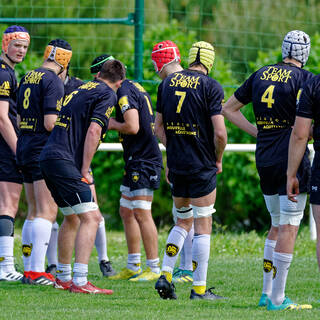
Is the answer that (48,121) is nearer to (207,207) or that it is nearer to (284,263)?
(207,207)

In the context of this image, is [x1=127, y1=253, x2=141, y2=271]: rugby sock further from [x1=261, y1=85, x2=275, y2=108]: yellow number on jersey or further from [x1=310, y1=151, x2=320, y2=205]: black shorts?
[x1=310, y1=151, x2=320, y2=205]: black shorts

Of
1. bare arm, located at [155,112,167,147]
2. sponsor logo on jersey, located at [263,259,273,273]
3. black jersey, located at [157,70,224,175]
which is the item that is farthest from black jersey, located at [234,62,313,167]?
bare arm, located at [155,112,167,147]

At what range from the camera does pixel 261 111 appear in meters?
6.98

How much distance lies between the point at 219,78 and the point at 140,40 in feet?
9.63

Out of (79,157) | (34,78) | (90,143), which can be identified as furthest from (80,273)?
(34,78)

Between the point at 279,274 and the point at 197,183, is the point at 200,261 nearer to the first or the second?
the point at 197,183

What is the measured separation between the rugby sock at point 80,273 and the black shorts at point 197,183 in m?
1.14

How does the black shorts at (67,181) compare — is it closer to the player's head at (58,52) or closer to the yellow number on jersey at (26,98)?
the yellow number on jersey at (26,98)

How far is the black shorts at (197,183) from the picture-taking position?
24.7ft

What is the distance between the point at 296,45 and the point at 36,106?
2843 millimetres

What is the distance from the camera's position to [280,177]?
22.6ft

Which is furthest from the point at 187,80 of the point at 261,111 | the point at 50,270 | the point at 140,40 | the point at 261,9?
the point at 261,9

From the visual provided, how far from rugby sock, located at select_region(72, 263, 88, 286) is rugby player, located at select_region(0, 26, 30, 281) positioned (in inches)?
47.7

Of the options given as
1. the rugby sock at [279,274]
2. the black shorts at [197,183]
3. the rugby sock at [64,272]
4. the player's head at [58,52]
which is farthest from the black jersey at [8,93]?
the rugby sock at [279,274]
